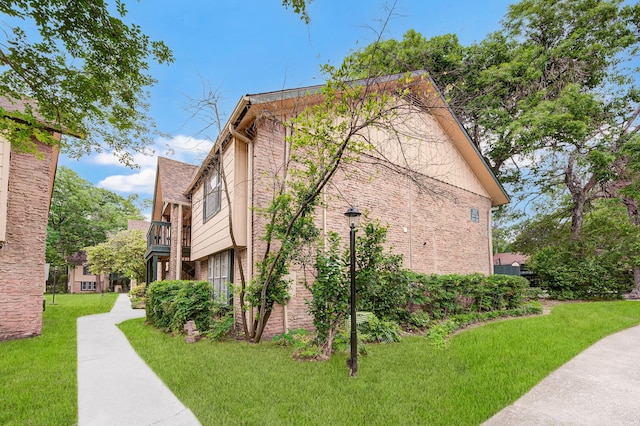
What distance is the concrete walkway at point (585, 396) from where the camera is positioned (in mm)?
3559

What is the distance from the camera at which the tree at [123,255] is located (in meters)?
22.9

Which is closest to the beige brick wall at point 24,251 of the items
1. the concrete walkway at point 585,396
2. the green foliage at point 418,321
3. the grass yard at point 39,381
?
the grass yard at point 39,381

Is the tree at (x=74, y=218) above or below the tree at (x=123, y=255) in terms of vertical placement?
above

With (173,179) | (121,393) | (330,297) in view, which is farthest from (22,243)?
(330,297)

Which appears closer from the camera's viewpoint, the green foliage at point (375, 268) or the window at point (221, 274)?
the green foliage at point (375, 268)

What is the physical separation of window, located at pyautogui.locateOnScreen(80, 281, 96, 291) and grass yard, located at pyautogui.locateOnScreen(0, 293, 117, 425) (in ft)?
123

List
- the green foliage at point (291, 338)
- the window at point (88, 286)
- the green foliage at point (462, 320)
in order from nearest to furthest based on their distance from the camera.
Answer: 1. the green foliage at point (291, 338)
2. the green foliage at point (462, 320)
3. the window at point (88, 286)

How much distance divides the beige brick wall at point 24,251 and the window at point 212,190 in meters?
3.68

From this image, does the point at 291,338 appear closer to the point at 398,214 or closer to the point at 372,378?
the point at 372,378

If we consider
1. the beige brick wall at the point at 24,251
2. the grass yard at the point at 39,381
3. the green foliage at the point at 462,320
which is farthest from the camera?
the beige brick wall at the point at 24,251

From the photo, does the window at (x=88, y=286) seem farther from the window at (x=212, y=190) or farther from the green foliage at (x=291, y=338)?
the green foliage at (x=291, y=338)

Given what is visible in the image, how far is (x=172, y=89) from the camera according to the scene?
22.1 ft

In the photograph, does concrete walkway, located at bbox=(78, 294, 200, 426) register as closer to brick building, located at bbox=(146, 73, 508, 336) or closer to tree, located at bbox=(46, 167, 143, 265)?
brick building, located at bbox=(146, 73, 508, 336)

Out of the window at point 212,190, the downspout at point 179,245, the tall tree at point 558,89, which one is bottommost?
the downspout at point 179,245
